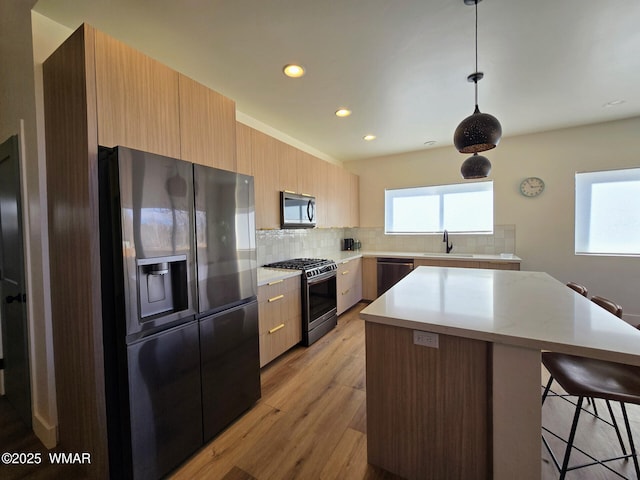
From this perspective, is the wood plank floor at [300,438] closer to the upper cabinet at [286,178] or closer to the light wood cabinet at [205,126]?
the upper cabinet at [286,178]

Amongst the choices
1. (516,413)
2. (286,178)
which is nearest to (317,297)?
(286,178)

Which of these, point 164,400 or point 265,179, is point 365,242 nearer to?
point 265,179

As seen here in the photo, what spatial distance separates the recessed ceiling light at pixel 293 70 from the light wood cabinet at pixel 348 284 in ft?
7.71

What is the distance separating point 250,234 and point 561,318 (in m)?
1.83

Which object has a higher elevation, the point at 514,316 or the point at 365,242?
the point at 365,242

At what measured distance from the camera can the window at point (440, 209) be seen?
165 inches

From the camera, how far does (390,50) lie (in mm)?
1927

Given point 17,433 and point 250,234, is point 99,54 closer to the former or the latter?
point 250,234

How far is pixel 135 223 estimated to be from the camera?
128 cm

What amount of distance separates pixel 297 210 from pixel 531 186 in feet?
11.1

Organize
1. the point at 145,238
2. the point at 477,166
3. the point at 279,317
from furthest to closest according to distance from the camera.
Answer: the point at 279,317, the point at 477,166, the point at 145,238

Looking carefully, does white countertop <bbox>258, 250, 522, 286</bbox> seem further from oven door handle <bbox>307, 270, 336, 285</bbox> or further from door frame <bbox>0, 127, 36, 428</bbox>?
door frame <bbox>0, 127, 36, 428</bbox>

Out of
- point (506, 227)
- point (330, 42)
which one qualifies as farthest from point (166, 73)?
point (506, 227)

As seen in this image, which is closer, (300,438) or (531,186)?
(300,438)
